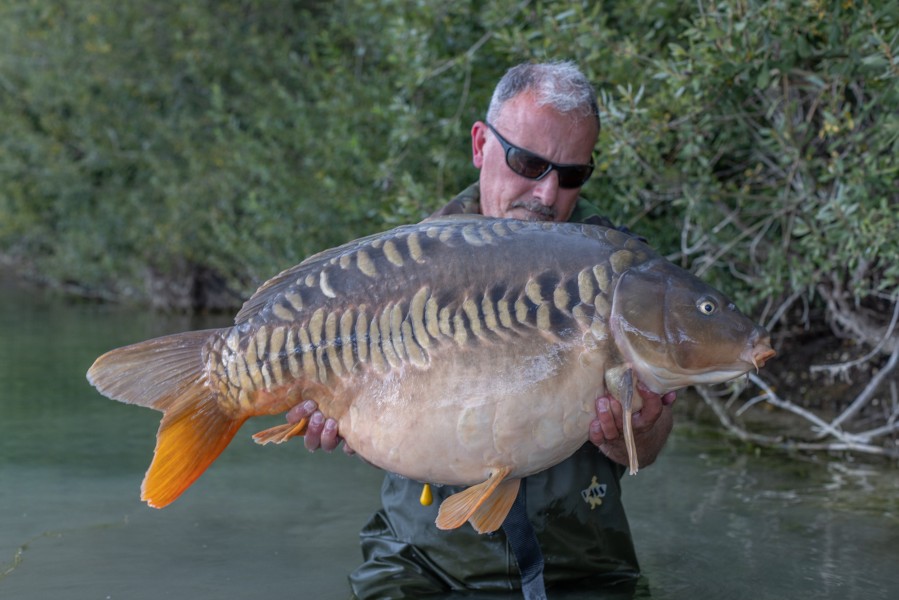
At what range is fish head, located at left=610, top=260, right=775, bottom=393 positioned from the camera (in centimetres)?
205

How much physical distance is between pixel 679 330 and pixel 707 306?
0.23 ft

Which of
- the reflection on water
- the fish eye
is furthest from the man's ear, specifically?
the reflection on water

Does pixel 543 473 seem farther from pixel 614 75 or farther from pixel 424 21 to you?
pixel 424 21

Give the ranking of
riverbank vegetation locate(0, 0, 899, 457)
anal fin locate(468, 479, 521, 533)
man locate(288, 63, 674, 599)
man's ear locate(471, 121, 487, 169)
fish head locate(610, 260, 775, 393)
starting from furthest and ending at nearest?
riverbank vegetation locate(0, 0, 899, 457)
man's ear locate(471, 121, 487, 169)
man locate(288, 63, 674, 599)
anal fin locate(468, 479, 521, 533)
fish head locate(610, 260, 775, 393)

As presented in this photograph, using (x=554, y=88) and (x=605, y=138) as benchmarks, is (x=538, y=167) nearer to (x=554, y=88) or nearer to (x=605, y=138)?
(x=554, y=88)

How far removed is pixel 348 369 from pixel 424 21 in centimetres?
335

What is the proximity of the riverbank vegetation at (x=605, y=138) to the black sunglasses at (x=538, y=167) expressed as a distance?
109 centimetres

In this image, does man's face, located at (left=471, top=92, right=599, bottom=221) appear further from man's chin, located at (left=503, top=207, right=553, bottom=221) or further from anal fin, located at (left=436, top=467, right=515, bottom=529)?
anal fin, located at (left=436, top=467, right=515, bottom=529)

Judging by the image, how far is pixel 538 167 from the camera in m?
2.69

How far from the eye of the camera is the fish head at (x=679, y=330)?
6.72 feet

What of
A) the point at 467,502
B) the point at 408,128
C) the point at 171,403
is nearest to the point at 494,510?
the point at 467,502

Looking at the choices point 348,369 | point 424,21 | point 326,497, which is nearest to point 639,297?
point 348,369

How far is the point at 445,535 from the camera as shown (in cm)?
266

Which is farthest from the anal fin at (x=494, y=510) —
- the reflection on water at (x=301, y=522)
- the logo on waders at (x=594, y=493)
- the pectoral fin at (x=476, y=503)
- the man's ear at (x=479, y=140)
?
the man's ear at (x=479, y=140)
